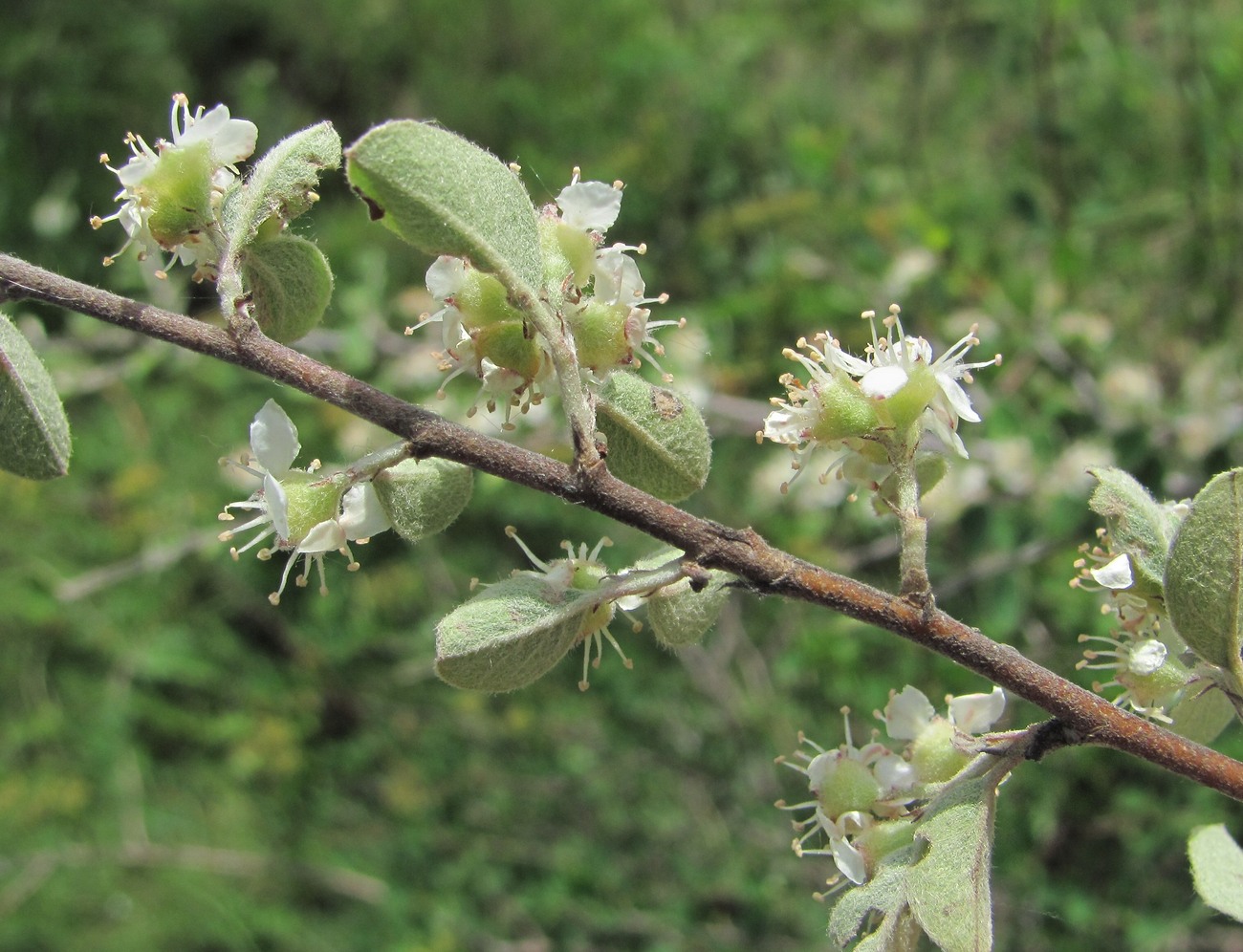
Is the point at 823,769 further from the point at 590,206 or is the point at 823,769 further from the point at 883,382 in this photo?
the point at 590,206

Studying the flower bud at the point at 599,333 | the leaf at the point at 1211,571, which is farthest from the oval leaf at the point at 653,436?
the leaf at the point at 1211,571

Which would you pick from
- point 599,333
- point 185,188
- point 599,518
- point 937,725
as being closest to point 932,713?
point 937,725

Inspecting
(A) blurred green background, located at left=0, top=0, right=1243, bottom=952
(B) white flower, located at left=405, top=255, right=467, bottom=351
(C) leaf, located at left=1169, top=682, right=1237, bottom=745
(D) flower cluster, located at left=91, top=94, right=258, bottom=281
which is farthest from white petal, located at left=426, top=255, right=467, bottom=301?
(A) blurred green background, located at left=0, top=0, right=1243, bottom=952

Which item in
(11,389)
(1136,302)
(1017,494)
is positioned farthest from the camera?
(1136,302)

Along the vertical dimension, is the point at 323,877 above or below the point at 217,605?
below

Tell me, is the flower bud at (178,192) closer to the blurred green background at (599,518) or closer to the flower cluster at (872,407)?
the flower cluster at (872,407)

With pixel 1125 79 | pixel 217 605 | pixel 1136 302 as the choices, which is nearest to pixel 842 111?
pixel 1125 79

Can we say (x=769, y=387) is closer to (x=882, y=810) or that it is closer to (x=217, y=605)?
(x=882, y=810)
